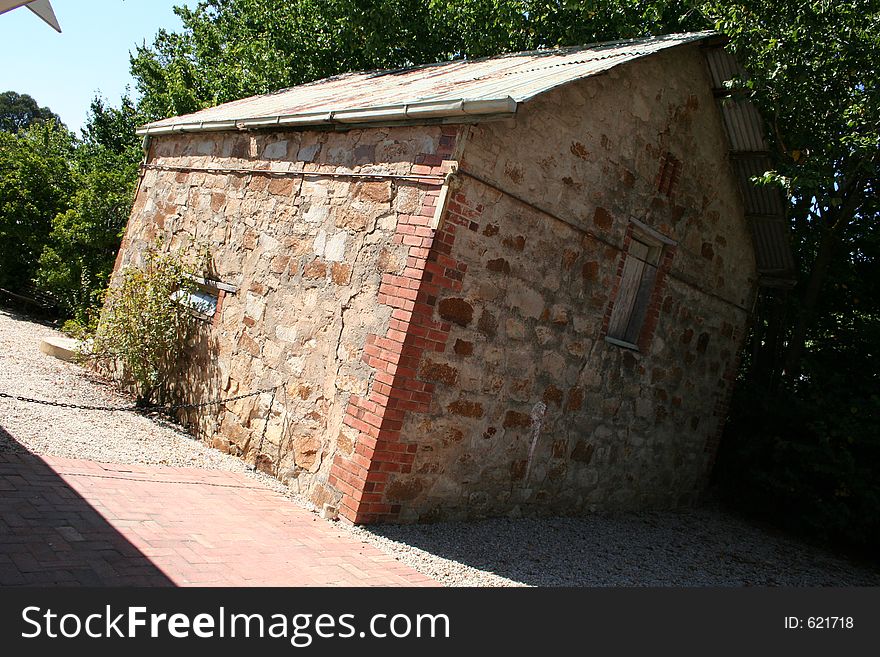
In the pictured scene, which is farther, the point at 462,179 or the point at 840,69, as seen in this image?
the point at 840,69

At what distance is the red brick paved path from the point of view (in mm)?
3924

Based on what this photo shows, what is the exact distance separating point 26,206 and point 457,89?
38.9ft

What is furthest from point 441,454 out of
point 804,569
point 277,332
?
point 804,569

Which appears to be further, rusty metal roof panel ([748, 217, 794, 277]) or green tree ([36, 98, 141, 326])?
green tree ([36, 98, 141, 326])

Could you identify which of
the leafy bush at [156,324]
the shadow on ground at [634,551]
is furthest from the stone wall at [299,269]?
the shadow on ground at [634,551]

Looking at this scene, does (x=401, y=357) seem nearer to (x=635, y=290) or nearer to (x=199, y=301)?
(x=199, y=301)

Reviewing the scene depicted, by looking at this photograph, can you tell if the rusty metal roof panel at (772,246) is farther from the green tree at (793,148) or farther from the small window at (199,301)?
the small window at (199,301)

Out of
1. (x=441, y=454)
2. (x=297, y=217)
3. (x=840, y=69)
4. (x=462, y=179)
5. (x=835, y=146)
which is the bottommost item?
(x=441, y=454)

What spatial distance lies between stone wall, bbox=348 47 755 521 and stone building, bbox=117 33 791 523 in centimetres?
3

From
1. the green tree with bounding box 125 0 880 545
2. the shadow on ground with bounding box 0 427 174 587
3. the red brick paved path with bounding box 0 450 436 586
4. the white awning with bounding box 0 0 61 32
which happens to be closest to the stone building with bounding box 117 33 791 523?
the red brick paved path with bounding box 0 450 436 586

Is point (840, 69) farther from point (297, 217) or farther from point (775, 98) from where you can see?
point (297, 217)

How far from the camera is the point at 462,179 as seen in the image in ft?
18.8

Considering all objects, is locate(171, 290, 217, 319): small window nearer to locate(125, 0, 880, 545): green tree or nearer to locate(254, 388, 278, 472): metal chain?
locate(254, 388, 278, 472): metal chain

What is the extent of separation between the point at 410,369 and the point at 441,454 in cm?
90
